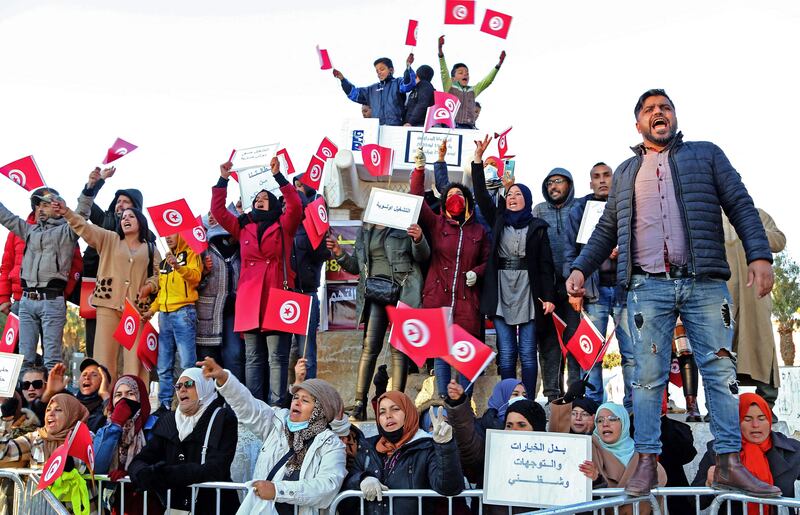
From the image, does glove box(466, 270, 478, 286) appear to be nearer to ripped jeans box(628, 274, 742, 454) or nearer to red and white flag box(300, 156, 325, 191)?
red and white flag box(300, 156, 325, 191)

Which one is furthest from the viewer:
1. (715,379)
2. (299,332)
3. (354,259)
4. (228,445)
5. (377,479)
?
(354,259)

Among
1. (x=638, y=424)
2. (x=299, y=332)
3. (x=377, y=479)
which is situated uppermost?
(x=299, y=332)

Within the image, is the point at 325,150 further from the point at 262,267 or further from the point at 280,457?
the point at 280,457

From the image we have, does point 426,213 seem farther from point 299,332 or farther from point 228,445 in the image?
point 228,445

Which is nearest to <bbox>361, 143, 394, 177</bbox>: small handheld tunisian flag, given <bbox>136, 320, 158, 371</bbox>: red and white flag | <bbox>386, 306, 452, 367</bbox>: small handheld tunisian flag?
<bbox>136, 320, 158, 371</bbox>: red and white flag

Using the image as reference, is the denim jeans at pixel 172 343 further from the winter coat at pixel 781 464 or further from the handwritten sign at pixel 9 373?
the winter coat at pixel 781 464

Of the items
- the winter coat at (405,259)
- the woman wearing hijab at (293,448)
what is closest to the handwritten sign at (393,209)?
the winter coat at (405,259)

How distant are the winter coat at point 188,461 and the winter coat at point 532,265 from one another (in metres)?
2.58

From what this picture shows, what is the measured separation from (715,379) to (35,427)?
5.01 metres

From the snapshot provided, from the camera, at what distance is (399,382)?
25.2 ft

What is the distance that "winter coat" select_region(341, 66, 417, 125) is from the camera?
1324cm

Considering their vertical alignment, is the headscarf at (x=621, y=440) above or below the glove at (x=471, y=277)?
below

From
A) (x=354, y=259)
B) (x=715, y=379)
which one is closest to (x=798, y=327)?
(x=354, y=259)

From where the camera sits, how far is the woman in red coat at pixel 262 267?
7789 millimetres
